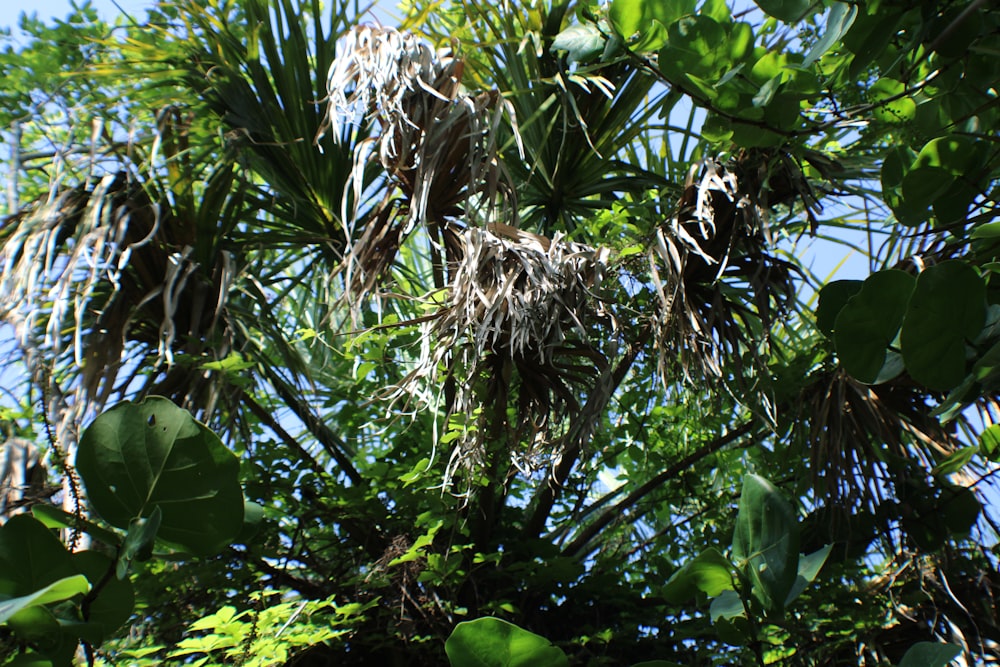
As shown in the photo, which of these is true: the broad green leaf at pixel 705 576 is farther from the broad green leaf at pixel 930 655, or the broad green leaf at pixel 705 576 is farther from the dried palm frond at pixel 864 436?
the dried palm frond at pixel 864 436

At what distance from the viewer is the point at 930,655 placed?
45 cm

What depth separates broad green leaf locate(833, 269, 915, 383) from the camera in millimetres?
524

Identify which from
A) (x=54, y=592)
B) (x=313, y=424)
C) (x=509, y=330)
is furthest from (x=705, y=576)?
(x=313, y=424)

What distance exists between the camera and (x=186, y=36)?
2.32 meters

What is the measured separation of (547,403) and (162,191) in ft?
3.88

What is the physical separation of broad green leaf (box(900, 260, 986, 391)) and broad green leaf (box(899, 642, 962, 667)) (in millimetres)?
165

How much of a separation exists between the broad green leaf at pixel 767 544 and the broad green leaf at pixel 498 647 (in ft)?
0.44

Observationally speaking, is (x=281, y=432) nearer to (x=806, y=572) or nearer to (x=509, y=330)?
(x=509, y=330)

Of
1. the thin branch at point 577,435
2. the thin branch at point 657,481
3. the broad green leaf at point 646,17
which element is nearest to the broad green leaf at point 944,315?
the broad green leaf at point 646,17

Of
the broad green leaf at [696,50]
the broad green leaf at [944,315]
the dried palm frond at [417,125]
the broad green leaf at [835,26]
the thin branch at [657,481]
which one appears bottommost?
the thin branch at [657,481]

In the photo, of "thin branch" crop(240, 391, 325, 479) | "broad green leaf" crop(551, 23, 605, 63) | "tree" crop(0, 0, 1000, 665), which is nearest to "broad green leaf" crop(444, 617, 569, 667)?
"broad green leaf" crop(551, 23, 605, 63)

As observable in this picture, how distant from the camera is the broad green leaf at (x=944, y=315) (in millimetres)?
Answer: 498

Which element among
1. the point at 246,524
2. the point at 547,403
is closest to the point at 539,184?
the point at 547,403

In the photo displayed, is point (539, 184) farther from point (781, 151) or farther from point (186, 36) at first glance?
point (186, 36)
